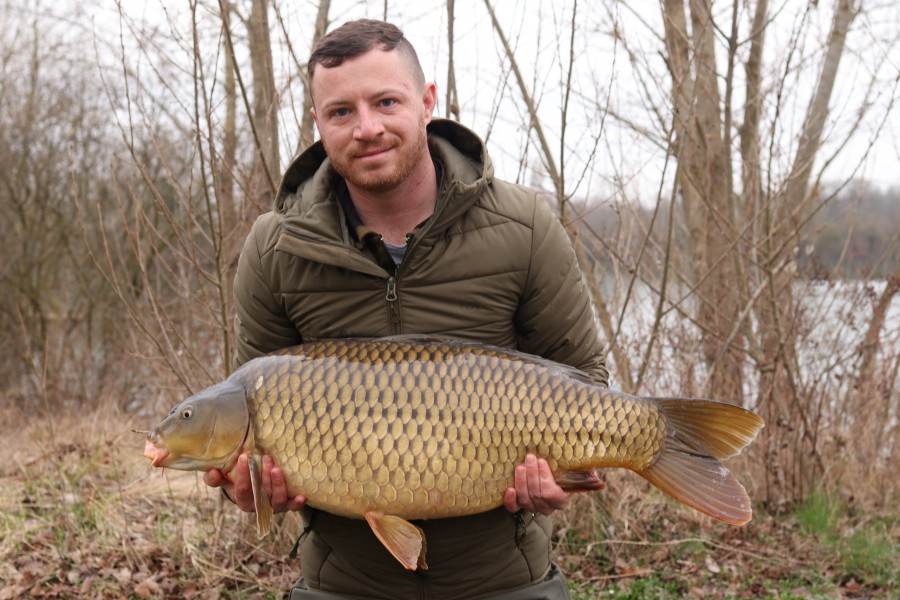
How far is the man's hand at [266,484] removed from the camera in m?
1.68

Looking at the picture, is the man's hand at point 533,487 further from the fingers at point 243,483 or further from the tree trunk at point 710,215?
the tree trunk at point 710,215

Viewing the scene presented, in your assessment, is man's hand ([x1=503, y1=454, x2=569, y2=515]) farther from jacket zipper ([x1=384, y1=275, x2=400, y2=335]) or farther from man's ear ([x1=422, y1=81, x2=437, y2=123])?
man's ear ([x1=422, y1=81, x2=437, y2=123])

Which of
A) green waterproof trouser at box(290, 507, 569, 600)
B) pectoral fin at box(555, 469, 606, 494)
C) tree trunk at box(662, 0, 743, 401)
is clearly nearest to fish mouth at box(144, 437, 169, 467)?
green waterproof trouser at box(290, 507, 569, 600)

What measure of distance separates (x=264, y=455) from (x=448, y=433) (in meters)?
0.36

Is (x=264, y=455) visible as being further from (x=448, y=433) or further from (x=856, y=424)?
(x=856, y=424)

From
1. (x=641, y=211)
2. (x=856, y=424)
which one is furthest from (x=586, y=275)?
(x=856, y=424)

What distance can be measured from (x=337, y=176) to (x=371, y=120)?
223mm

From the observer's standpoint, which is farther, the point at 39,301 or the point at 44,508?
the point at 39,301

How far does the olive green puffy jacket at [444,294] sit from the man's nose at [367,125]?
182 mm

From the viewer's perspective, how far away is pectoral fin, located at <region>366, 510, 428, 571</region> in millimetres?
1646

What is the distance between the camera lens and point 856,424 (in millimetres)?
4637

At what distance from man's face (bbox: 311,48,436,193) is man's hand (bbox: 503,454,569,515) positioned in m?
0.64

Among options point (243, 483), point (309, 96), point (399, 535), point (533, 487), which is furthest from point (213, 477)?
point (309, 96)

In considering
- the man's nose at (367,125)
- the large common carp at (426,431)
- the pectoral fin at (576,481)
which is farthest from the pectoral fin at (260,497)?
the man's nose at (367,125)
